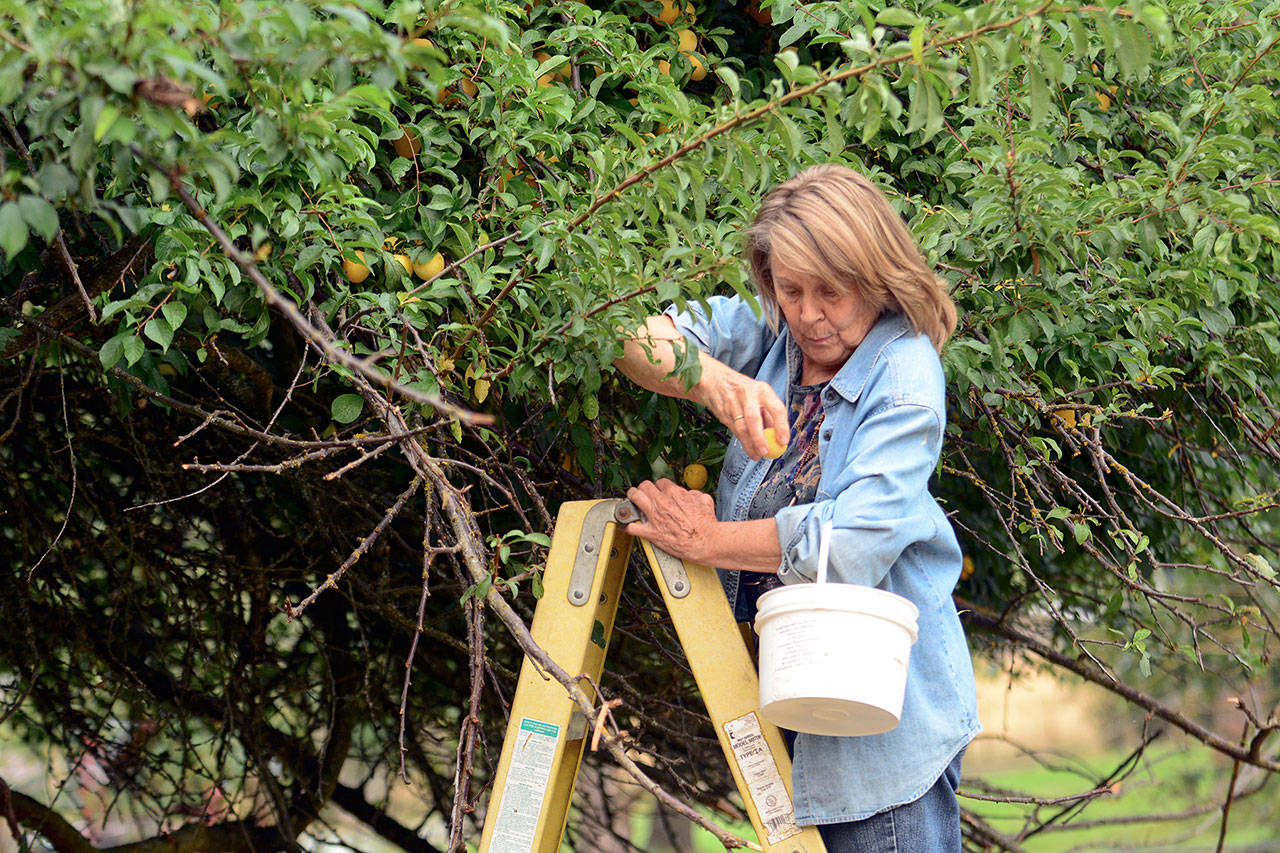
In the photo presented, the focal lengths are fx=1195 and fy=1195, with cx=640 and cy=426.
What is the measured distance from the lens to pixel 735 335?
Answer: 208cm

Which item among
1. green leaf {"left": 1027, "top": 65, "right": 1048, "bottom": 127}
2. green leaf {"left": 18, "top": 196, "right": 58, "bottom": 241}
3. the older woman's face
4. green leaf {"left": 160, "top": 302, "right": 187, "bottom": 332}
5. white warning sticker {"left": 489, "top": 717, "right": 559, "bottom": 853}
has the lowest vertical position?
white warning sticker {"left": 489, "top": 717, "right": 559, "bottom": 853}

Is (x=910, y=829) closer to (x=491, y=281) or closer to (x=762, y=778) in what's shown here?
(x=762, y=778)

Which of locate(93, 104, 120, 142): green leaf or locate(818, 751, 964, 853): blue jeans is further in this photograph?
locate(818, 751, 964, 853): blue jeans

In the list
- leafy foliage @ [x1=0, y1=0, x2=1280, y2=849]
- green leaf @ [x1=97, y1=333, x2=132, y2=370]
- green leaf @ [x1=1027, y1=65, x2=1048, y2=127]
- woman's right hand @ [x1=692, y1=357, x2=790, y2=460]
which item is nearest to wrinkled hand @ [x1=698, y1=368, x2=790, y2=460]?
woman's right hand @ [x1=692, y1=357, x2=790, y2=460]

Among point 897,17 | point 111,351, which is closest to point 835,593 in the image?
point 897,17

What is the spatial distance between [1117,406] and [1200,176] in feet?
1.58

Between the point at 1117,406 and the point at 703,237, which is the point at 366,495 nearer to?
the point at 703,237

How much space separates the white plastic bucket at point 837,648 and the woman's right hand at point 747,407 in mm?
228

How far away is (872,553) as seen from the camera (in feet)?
5.36

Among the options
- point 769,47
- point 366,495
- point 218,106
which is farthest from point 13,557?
point 769,47

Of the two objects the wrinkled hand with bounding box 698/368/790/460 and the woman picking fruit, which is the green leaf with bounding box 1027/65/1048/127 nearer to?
the woman picking fruit

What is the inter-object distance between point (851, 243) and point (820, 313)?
0.12 meters

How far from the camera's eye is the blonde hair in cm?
→ 177

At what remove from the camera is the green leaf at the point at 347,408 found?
1.89 m
